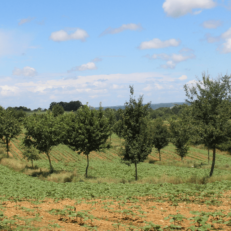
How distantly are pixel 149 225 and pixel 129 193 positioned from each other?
5.98 m

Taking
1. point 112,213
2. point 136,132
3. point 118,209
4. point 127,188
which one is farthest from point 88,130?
point 112,213

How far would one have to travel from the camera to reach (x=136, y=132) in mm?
21062

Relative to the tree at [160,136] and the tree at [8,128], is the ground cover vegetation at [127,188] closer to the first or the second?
the tree at [8,128]

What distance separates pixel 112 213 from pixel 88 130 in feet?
51.5

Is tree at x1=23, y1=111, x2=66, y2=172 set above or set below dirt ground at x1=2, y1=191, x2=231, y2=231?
above

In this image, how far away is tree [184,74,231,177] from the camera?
1864 cm

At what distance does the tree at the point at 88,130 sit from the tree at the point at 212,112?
10.5m

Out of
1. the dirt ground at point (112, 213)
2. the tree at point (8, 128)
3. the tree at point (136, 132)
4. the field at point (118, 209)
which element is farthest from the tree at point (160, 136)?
the dirt ground at point (112, 213)

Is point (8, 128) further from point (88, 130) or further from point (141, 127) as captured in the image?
point (141, 127)

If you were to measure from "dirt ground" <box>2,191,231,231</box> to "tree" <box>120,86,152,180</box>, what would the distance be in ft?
29.6

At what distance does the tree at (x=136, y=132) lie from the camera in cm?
2058

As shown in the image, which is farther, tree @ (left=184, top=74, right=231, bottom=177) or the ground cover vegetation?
tree @ (left=184, top=74, right=231, bottom=177)

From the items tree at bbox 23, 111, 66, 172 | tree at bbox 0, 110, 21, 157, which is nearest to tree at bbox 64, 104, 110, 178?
tree at bbox 23, 111, 66, 172

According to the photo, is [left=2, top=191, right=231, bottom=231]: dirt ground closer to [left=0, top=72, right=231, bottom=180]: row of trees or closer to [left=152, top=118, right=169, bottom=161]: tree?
[left=0, top=72, right=231, bottom=180]: row of trees
